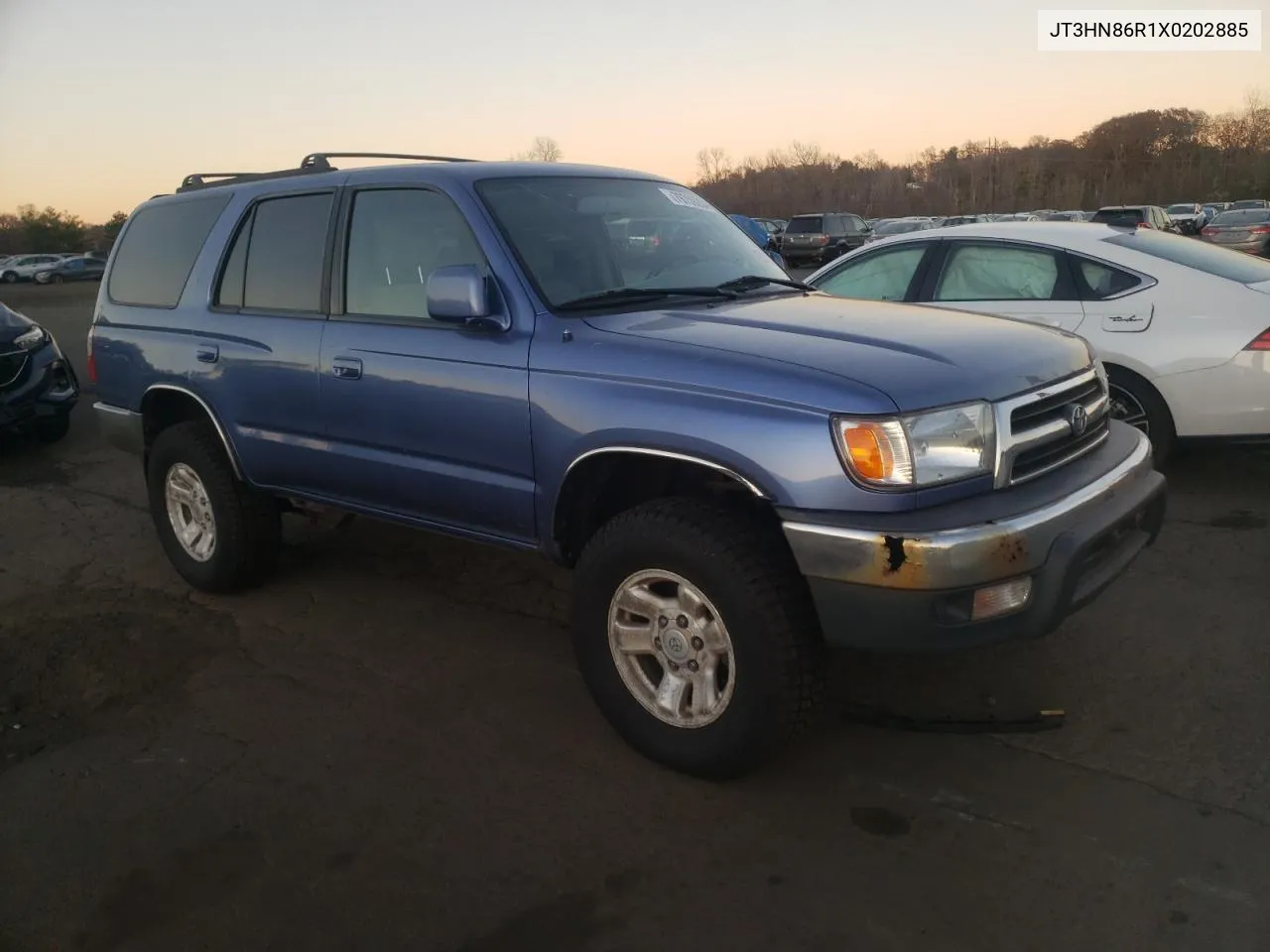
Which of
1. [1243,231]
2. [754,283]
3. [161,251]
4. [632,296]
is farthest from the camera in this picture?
[1243,231]

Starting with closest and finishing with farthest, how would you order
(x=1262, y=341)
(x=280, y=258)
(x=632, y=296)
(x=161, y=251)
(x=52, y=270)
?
(x=632, y=296) → (x=280, y=258) → (x=161, y=251) → (x=1262, y=341) → (x=52, y=270)

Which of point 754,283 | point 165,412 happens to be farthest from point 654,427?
point 165,412

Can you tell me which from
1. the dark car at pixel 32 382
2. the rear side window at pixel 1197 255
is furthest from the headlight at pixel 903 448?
the dark car at pixel 32 382

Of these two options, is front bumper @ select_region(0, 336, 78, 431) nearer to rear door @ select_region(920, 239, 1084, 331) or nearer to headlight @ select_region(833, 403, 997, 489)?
rear door @ select_region(920, 239, 1084, 331)

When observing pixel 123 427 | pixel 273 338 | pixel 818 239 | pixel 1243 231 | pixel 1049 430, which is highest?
pixel 818 239

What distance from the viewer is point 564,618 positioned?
4.53m

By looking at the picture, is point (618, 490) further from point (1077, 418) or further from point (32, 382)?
point (32, 382)

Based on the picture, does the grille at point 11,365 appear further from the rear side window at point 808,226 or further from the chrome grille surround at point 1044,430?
the rear side window at point 808,226

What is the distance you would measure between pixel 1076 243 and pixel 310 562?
4.83 meters

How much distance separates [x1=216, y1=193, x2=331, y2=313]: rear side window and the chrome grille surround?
2.77m

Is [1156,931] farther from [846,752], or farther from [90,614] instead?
[90,614]

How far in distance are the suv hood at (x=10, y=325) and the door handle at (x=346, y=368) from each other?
225 inches

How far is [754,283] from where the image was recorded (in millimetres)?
4020

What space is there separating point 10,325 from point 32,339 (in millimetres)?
217
